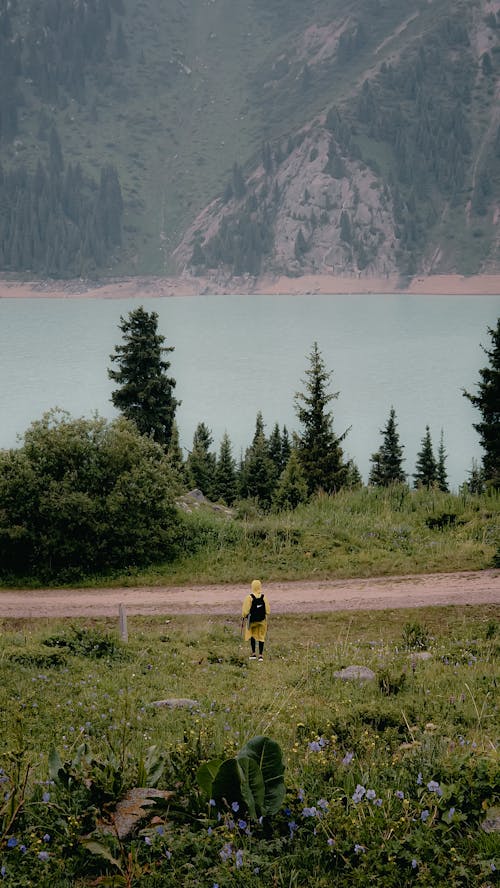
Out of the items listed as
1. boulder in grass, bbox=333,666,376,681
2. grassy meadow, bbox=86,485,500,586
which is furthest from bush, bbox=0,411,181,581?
boulder in grass, bbox=333,666,376,681

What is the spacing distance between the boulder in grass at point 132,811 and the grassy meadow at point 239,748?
5 centimetres

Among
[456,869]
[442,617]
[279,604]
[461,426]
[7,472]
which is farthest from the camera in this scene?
[461,426]

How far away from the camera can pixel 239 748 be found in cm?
820

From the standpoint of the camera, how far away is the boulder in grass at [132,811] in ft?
21.7

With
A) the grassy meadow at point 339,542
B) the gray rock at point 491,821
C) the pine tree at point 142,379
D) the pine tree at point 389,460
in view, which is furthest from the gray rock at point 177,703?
the pine tree at point 389,460

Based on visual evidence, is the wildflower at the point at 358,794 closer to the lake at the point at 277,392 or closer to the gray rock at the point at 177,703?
the gray rock at the point at 177,703

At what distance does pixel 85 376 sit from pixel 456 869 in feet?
533

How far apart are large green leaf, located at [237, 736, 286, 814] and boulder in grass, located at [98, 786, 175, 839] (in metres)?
0.79

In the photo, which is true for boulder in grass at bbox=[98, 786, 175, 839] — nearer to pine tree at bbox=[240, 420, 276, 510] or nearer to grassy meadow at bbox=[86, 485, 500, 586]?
grassy meadow at bbox=[86, 485, 500, 586]

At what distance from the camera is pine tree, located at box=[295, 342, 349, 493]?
147 feet

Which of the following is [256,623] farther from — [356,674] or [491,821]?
[491,821]

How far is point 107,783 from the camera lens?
691cm

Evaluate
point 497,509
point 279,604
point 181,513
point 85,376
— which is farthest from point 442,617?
point 85,376

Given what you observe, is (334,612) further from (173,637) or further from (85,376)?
(85,376)
